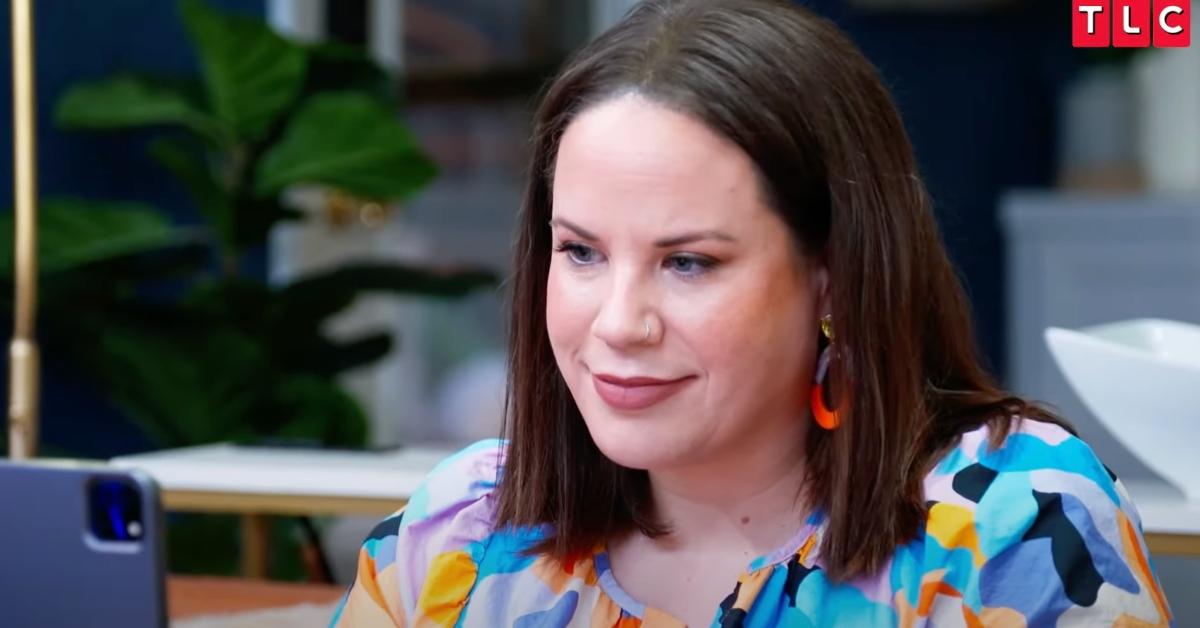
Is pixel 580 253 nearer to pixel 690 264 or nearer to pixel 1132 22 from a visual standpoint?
pixel 690 264

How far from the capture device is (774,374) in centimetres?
127

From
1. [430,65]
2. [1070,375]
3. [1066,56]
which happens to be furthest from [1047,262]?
[1070,375]

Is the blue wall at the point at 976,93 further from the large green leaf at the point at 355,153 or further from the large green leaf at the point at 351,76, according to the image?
the large green leaf at the point at 355,153

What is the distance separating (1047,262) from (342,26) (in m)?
1.94

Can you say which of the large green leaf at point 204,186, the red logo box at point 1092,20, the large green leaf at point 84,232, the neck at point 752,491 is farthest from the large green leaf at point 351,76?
the neck at point 752,491

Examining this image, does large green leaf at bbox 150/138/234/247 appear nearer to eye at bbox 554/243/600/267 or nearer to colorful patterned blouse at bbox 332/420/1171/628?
colorful patterned blouse at bbox 332/420/1171/628

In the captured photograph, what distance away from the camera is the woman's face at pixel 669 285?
1214mm

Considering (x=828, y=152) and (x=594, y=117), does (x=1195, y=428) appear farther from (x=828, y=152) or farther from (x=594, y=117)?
(x=594, y=117)

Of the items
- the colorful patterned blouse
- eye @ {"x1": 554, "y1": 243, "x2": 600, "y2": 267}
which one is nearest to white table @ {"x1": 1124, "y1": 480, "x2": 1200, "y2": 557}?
the colorful patterned blouse

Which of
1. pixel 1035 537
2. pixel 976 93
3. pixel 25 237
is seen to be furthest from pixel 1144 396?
pixel 976 93

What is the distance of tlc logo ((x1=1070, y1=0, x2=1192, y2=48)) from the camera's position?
167 centimetres

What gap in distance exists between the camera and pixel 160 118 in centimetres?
294

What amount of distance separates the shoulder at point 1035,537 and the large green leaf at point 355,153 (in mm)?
1757

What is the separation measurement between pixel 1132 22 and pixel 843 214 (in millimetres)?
613
